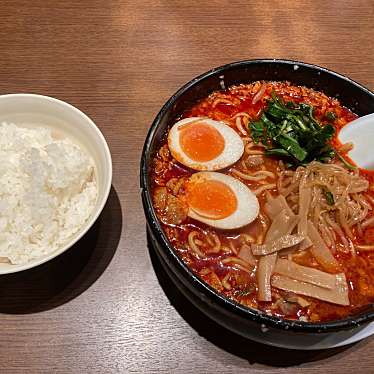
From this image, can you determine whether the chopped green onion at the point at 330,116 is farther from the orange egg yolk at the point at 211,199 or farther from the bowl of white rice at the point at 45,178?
the bowl of white rice at the point at 45,178

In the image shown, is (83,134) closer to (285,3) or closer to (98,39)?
(98,39)

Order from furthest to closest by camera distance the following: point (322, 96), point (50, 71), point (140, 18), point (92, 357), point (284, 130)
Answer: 1. point (140, 18)
2. point (50, 71)
3. point (322, 96)
4. point (284, 130)
5. point (92, 357)

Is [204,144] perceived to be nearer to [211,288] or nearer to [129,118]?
[129,118]

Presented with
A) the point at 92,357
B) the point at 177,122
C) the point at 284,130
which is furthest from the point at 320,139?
the point at 92,357

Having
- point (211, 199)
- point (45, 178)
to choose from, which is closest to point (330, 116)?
point (211, 199)

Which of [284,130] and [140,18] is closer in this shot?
[284,130]
